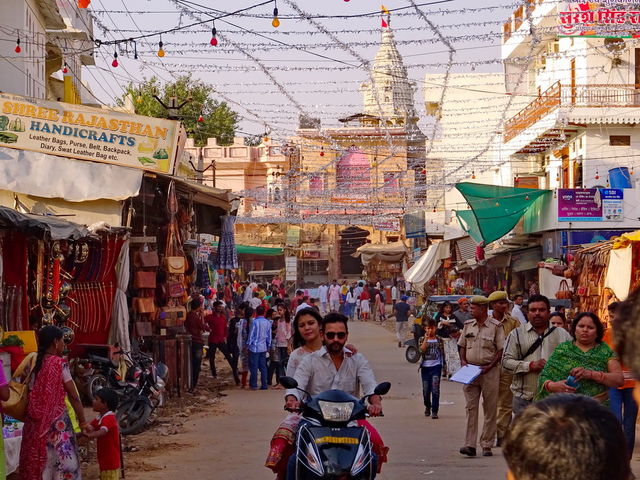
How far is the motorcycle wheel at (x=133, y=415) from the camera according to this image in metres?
13.2

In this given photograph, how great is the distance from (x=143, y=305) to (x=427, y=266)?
26.8 metres

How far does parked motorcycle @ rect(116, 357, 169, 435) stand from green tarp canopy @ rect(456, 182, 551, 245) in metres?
16.6

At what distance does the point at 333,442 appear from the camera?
6957 mm

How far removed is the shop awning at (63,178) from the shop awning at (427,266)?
25731mm

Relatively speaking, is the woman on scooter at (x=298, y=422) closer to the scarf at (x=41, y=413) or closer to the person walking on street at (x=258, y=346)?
the scarf at (x=41, y=413)

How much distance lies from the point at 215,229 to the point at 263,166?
43.0m

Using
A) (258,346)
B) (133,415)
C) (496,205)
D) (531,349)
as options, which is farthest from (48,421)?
(496,205)

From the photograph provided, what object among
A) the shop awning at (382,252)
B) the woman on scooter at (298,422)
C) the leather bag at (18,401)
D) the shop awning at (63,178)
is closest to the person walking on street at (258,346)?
the shop awning at (63,178)

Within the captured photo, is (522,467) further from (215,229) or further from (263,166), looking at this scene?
(263,166)

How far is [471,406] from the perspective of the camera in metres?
11.6

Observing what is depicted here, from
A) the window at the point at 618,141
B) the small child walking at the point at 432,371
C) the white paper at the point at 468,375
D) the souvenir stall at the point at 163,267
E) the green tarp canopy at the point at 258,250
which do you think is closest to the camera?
the white paper at the point at 468,375

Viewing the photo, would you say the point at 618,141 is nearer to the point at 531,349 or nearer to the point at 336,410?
the point at 531,349

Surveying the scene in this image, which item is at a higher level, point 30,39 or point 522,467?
point 30,39

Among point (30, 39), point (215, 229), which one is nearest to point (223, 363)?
point (215, 229)
